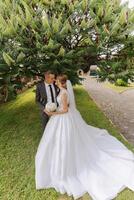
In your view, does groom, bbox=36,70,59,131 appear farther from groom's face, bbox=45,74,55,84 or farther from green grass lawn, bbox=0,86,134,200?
green grass lawn, bbox=0,86,134,200

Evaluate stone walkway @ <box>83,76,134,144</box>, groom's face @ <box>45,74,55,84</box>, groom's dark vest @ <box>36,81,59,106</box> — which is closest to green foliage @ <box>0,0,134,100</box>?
groom's face @ <box>45,74,55,84</box>

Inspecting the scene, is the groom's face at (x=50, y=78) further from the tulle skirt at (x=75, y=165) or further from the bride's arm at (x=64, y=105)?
the tulle skirt at (x=75, y=165)

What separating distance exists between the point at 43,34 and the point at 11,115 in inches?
247

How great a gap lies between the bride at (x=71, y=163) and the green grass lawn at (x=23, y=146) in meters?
0.27

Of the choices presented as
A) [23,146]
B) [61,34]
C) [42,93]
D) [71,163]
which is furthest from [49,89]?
[23,146]

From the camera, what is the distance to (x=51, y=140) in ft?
21.0

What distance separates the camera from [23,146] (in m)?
8.41

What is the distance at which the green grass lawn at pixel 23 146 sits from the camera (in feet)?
19.8

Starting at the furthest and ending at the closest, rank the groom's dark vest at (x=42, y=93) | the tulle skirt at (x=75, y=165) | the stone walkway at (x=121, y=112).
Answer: the stone walkway at (x=121, y=112)
the groom's dark vest at (x=42, y=93)
the tulle skirt at (x=75, y=165)

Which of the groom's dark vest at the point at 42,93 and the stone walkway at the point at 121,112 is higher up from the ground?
the groom's dark vest at the point at 42,93

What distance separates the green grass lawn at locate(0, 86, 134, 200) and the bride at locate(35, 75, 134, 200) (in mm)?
265

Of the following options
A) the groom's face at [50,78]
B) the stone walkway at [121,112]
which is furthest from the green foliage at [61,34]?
the stone walkway at [121,112]

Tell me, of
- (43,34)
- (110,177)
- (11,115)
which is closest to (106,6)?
(43,34)

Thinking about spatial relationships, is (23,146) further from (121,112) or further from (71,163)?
(121,112)
